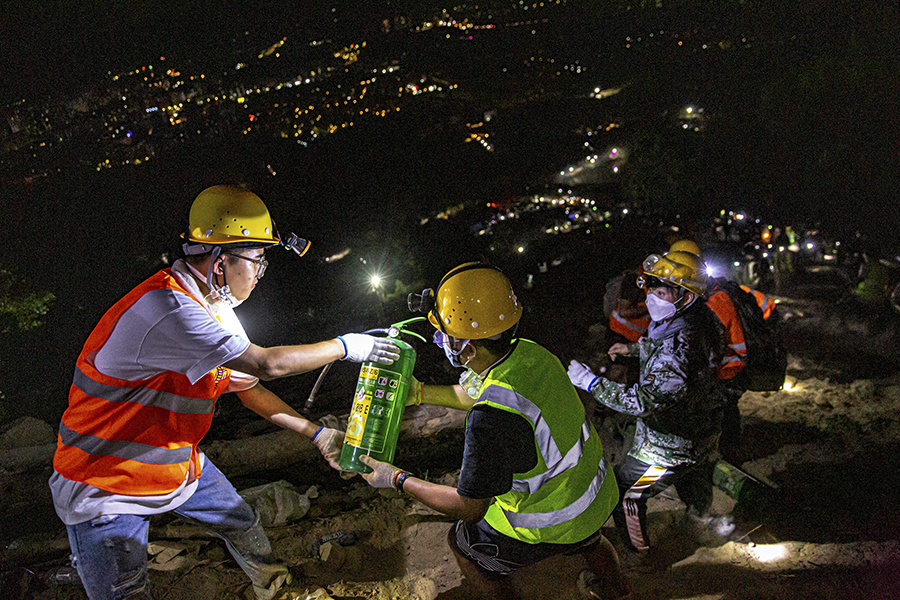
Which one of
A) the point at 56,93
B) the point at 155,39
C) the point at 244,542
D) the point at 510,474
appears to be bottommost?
the point at 244,542

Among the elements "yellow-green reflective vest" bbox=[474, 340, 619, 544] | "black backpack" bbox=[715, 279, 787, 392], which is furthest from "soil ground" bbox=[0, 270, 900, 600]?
"yellow-green reflective vest" bbox=[474, 340, 619, 544]

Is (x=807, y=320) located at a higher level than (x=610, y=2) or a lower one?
lower

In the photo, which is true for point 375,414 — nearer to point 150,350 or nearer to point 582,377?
point 150,350

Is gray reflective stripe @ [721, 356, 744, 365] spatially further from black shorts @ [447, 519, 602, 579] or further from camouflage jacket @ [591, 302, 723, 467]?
black shorts @ [447, 519, 602, 579]

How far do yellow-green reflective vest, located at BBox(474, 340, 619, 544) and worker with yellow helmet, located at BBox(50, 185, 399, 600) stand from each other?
2.74ft

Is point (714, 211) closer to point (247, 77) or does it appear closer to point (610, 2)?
point (610, 2)

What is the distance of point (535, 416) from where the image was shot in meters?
1.95

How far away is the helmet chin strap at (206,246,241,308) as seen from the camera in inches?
98.0

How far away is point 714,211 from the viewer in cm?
1228

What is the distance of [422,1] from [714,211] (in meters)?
8.71

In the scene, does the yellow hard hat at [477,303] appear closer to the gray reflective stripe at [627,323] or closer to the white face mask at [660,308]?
the white face mask at [660,308]

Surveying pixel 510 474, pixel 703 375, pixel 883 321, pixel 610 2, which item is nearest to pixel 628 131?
pixel 610 2

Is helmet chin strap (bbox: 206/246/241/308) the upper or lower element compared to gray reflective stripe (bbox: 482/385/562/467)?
upper

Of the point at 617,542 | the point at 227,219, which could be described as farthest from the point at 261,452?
the point at 617,542
